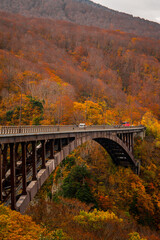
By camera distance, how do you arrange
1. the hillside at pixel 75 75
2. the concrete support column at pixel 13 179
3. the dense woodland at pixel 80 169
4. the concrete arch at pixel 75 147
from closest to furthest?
the concrete support column at pixel 13 179, the concrete arch at pixel 75 147, the dense woodland at pixel 80 169, the hillside at pixel 75 75

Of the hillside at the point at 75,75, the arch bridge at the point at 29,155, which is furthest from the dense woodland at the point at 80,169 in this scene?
the arch bridge at the point at 29,155

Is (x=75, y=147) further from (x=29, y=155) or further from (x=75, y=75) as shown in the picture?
(x=75, y=75)

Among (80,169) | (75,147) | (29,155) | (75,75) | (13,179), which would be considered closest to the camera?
(13,179)

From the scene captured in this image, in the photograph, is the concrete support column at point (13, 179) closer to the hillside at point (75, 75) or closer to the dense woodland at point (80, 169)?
the dense woodland at point (80, 169)

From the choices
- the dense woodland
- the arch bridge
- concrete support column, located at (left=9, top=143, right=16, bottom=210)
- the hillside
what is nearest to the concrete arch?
the arch bridge

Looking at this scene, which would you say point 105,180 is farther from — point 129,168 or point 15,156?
point 15,156

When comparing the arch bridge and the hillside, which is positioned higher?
the hillside

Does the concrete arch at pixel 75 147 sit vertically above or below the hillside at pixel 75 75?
→ below

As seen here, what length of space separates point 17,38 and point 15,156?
116031mm

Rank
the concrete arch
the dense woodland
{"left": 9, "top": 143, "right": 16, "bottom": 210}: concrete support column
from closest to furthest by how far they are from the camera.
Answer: {"left": 9, "top": 143, "right": 16, "bottom": 210}: concrete support column → the concrete arch → the dense woodland

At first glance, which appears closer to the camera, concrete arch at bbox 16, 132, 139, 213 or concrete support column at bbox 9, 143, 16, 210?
concrete support column at bbox 9, 143, 16, 210

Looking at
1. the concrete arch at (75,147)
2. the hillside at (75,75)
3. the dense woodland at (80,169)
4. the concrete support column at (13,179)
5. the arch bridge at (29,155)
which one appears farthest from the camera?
the hillside at (75,75)

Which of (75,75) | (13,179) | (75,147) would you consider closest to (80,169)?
(75,147)

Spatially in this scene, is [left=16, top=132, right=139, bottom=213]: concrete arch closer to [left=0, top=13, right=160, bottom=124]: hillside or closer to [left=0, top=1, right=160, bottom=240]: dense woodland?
[left=0, top=1, right=160, bottom=240]: dense woodland
